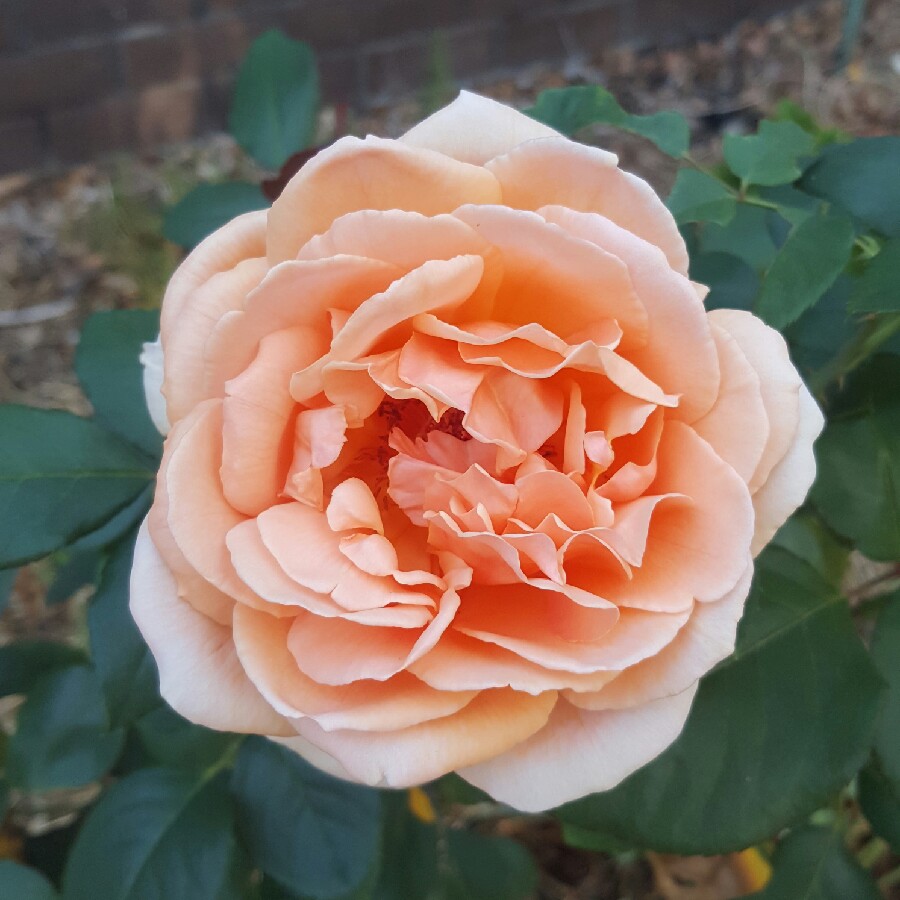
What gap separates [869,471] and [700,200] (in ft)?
0.78

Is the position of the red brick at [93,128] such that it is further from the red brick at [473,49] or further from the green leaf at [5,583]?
the green leaf at [5,583]

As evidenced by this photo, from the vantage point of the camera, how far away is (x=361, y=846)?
74 centimetres

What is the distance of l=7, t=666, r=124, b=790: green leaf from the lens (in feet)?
2.79

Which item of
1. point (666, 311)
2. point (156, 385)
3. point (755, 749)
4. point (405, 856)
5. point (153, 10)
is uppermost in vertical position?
point (666, 311)

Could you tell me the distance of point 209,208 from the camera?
0.84 metres

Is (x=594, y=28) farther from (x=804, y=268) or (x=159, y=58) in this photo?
(x=804, y=268)

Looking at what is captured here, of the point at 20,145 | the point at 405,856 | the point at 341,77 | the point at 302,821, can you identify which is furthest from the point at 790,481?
the point at 20,145

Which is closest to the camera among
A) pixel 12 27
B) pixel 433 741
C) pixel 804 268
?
pixel 433 741

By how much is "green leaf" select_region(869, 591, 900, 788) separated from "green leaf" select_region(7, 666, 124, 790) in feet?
2.16

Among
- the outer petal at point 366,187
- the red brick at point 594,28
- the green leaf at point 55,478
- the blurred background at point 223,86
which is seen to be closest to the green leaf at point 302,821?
the green leaf at point 55,478

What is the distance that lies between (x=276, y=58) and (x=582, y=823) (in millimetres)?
736

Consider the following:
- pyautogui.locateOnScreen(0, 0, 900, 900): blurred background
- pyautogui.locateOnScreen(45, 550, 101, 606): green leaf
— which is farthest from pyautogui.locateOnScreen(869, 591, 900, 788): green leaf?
pyautogui.locateOnScreen(0, 0, 900, 900): blurred background

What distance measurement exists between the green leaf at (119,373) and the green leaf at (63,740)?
0.28 m

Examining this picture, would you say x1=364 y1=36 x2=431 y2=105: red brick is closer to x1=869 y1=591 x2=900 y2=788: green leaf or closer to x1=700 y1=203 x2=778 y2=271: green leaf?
x1=700 y1=203 x2=778 y2=271: green leaf
